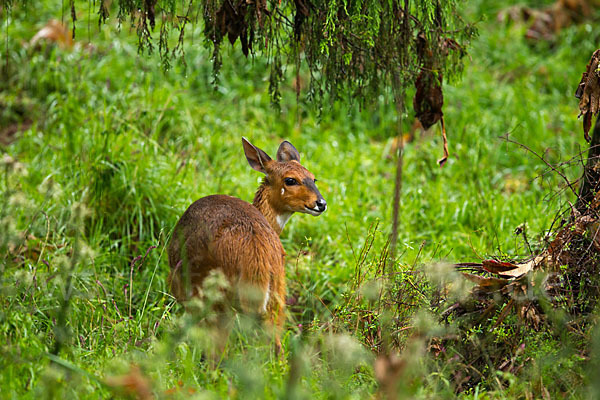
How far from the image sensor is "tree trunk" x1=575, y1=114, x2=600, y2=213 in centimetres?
371

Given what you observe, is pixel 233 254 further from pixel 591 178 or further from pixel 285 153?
pixel 591 178

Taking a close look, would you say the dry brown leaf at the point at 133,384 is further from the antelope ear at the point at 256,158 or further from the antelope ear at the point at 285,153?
the antelope ear at the point at 285,153

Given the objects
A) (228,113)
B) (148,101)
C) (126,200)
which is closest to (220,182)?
(126,200)

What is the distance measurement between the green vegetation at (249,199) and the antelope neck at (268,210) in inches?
11.8

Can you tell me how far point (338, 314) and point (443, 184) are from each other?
3189 millimetres

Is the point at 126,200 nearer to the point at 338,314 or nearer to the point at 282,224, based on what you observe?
the point at 282,224

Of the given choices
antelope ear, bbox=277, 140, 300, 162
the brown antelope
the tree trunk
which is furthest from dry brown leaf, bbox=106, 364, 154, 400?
antelope ear, bbox=277, 140, 300, 162

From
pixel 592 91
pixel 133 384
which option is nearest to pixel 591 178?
pixel 592 91

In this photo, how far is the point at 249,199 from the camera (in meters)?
5.98

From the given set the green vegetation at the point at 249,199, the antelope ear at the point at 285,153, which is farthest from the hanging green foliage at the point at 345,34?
the antelope ear at the point at 285,153

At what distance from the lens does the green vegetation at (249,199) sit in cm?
295

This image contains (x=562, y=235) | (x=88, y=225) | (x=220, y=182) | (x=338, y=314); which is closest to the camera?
(x=562, y=235)

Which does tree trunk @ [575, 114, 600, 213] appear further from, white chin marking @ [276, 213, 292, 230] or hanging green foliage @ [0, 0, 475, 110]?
white chin marking @ [276, 213, 292, 230]

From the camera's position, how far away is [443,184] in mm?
6695
